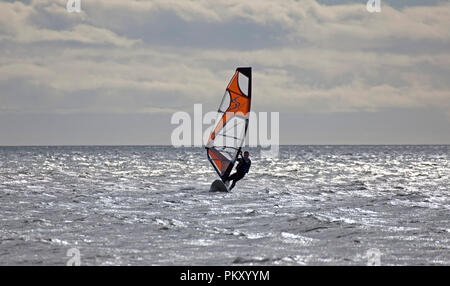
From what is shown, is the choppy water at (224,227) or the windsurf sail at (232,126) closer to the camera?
the choppy water at (224,227)

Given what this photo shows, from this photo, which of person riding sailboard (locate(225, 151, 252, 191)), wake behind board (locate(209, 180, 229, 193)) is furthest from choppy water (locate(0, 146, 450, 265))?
person riding sailboard (locate(225, 151, 252, 191))

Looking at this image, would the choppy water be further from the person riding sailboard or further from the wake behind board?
the person riding sailboard

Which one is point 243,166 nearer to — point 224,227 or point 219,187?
point 219,187

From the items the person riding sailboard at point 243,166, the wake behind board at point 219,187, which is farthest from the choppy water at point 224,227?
the person riding sailboard at point 243,166

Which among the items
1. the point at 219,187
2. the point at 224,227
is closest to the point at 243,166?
the point at 219,187

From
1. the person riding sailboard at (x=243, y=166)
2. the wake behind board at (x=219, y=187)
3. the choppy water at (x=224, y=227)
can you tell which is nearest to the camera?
the choppy water at (x=224, y=227)

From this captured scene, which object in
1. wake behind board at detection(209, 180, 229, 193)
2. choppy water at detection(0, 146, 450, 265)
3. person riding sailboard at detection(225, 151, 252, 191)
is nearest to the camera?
choppy water at detection(0, 146, 450, 265)

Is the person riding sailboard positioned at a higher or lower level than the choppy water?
higher

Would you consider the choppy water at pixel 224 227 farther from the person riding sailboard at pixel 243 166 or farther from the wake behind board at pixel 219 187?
the person riding sailboard at pixel 243 166

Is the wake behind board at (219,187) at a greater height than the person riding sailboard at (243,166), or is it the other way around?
the person riding sailboard at (243,166)

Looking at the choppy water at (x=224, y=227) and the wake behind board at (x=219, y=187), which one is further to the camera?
the wake behind board at (x=219, y=187)

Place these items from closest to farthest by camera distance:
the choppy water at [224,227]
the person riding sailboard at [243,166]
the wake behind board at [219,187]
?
the choppy water at [224,227] → the person riding sailboard at [243,166] → the wake behind board at [219,187]
